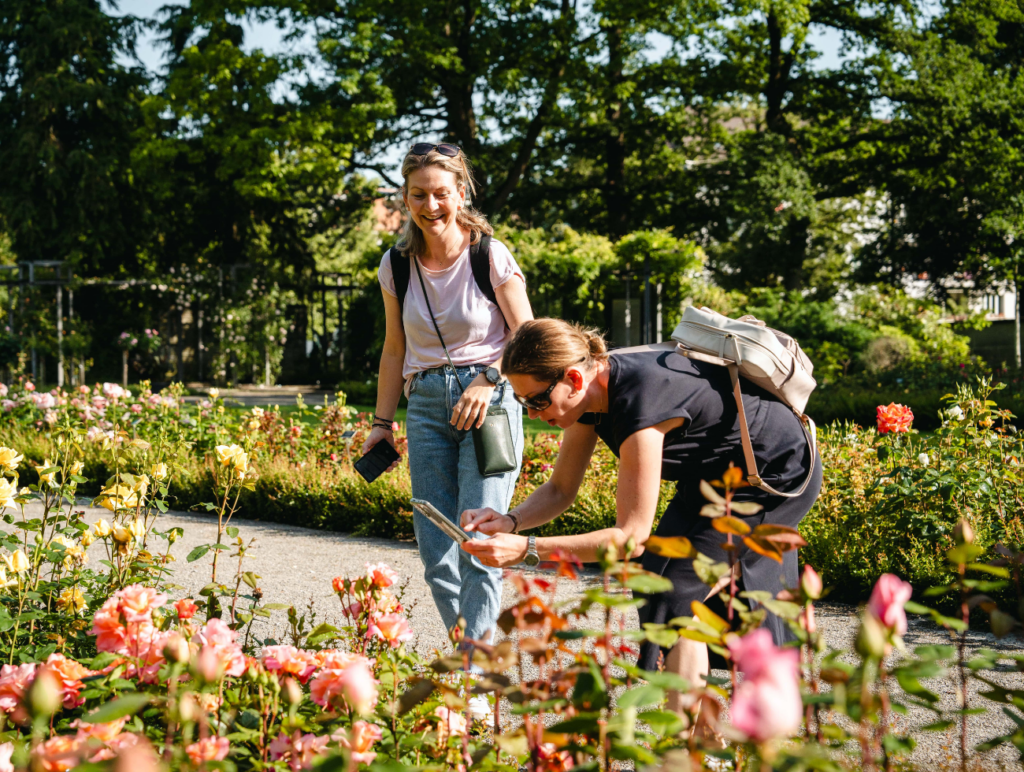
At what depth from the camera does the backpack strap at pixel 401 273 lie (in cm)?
277

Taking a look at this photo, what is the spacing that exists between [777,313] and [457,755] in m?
15.1

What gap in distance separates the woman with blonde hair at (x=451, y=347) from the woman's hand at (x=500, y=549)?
60cm

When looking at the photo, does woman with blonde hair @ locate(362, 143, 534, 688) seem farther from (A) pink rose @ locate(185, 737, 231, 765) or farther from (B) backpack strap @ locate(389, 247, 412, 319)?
(A) pink rose @ locate(185, 737, 231, 765)

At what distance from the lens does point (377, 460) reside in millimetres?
2836

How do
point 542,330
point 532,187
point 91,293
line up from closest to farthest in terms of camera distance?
point 542,330, point 91,293, point 532,187

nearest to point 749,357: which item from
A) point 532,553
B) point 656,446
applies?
point 656,446

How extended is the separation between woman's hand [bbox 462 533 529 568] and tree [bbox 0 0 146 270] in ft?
62.4

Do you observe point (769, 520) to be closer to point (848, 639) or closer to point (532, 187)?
point (848, 639)

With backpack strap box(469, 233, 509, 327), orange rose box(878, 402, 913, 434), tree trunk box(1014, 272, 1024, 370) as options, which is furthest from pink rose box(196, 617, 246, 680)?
tree trunk box(1014, 272, 1024, 370)

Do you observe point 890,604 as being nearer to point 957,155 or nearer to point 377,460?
point 377,460

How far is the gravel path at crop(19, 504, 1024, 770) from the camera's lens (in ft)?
8.48

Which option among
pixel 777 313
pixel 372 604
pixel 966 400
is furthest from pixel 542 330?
pixel 777 313

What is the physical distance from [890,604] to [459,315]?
6.13 feet

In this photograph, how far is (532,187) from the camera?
2119 cm
